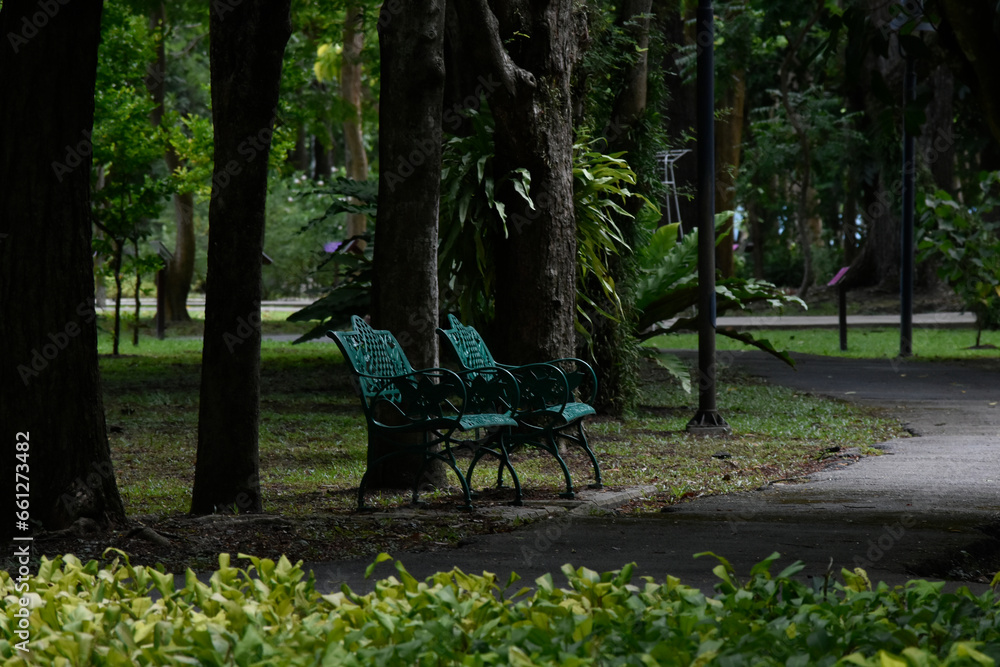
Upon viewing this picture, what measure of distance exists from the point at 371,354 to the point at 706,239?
4234 millimetres

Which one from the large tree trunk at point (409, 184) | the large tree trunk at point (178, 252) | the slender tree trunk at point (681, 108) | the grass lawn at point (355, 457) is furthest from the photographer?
the large tree trunk at point (178, 252)

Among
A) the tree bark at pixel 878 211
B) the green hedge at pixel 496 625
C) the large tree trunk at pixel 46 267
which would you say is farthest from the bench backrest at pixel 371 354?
the tree bark at pixel 878 211

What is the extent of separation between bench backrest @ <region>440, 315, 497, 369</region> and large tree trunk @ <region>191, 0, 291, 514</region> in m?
1.50

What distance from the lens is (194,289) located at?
58594 millimetres

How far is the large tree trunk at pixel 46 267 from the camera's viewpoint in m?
4.85

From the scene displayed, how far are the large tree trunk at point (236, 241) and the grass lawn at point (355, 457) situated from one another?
0.38 metres

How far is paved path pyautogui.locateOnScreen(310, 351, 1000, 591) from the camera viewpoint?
15.1 ft

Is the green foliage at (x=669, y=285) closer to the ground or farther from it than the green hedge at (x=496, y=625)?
farther from it

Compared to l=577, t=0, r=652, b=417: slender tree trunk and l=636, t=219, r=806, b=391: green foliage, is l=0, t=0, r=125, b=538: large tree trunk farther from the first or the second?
l=636, t=219, r=806, b=391: green foliage

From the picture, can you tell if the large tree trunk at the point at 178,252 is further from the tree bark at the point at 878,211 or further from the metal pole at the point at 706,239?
the metal pole at the point at 706,239

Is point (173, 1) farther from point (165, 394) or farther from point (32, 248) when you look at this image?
point (32, 248)

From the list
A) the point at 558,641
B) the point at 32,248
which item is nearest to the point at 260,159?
the point at 32,248

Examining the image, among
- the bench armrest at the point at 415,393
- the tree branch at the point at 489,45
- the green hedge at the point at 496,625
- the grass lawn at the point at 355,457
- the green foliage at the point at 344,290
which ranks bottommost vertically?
the grass lawn at the point at 355,457

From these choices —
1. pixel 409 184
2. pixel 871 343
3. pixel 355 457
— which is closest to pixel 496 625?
pixel 409 184
